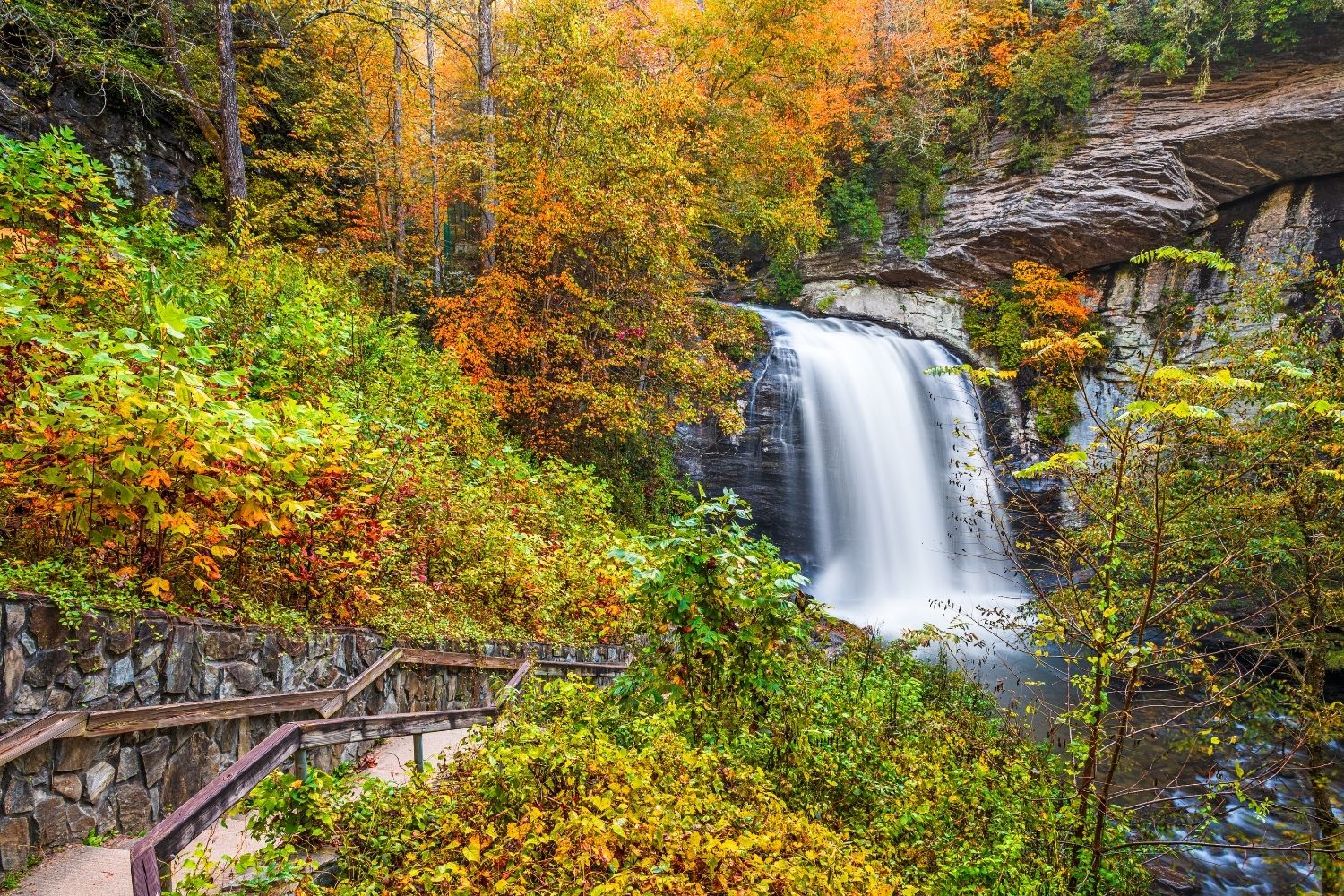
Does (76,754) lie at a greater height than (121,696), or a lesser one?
lesser

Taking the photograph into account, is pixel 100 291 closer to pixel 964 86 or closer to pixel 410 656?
pixel 410 656

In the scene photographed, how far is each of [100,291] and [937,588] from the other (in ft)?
54.5

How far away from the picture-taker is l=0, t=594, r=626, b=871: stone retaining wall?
3.07m

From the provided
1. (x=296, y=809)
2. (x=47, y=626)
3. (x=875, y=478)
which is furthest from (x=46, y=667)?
(x=875, y=478)

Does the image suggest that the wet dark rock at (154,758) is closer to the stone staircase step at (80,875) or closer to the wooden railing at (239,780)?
the stone staircase step at (80,875)

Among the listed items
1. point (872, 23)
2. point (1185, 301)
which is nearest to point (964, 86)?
point (872, 23)

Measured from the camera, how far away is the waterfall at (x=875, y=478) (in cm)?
1622

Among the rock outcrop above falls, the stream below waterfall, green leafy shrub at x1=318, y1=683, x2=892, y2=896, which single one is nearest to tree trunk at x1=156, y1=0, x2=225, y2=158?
green leafy shrub at x1=318, y1=683, x2=892, y2=896

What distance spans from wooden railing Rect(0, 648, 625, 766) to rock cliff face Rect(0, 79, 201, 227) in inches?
302

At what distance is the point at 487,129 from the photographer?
1228 centimetres

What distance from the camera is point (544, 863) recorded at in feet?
9.48

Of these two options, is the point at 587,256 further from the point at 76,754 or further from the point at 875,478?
the point at 76,754

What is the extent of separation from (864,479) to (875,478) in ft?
1.13

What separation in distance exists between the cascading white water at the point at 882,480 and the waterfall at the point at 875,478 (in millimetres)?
30
